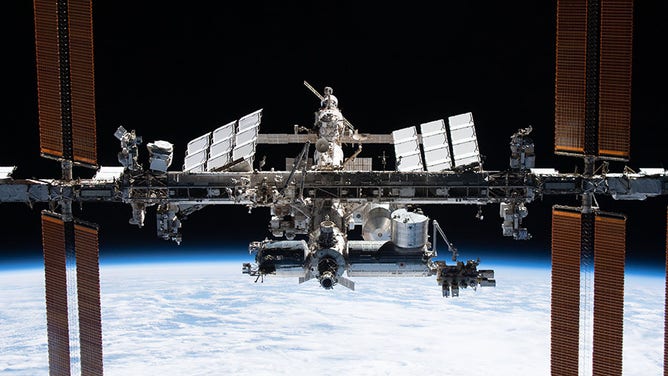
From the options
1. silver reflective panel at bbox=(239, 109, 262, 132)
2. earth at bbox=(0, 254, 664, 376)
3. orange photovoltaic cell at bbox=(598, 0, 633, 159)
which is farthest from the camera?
earth at bbox=(0, 254, 664, 376)

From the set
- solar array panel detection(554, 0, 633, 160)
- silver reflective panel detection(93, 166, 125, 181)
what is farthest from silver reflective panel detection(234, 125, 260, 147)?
solar array panel detection(554, 0, 633, 160)

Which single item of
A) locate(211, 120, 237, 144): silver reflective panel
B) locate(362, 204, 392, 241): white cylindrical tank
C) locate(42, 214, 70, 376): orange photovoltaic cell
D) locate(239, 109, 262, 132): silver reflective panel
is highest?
locate(239, 109, 262, 132): silver reflective panel

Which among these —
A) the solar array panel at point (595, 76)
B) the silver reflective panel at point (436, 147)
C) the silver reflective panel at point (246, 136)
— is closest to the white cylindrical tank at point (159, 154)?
the silver reflective panel at point (246, 136)

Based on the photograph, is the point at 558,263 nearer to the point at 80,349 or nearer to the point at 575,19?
the point at 575,19

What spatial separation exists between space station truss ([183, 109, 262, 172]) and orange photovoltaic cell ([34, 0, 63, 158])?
1513 millimetres

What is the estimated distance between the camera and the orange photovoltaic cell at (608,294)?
6027mm

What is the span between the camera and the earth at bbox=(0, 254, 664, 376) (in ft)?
88.3

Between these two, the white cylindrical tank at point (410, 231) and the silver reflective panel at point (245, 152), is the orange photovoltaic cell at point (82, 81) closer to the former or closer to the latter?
the silver reflective panel at point (245, 152)

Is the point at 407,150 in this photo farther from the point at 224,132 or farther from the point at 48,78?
the point at 48,78

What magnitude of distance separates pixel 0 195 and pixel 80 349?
7.14 feet

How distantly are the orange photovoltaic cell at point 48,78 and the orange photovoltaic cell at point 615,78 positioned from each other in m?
5.90

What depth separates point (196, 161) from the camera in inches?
255

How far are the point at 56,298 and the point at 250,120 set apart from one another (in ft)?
11.1

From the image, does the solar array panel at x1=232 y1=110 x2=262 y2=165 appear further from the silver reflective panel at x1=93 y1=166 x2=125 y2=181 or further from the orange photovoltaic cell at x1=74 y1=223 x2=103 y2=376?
the orange photovoltaic cell at x1=74 y1=223 x2=103 y2=376
